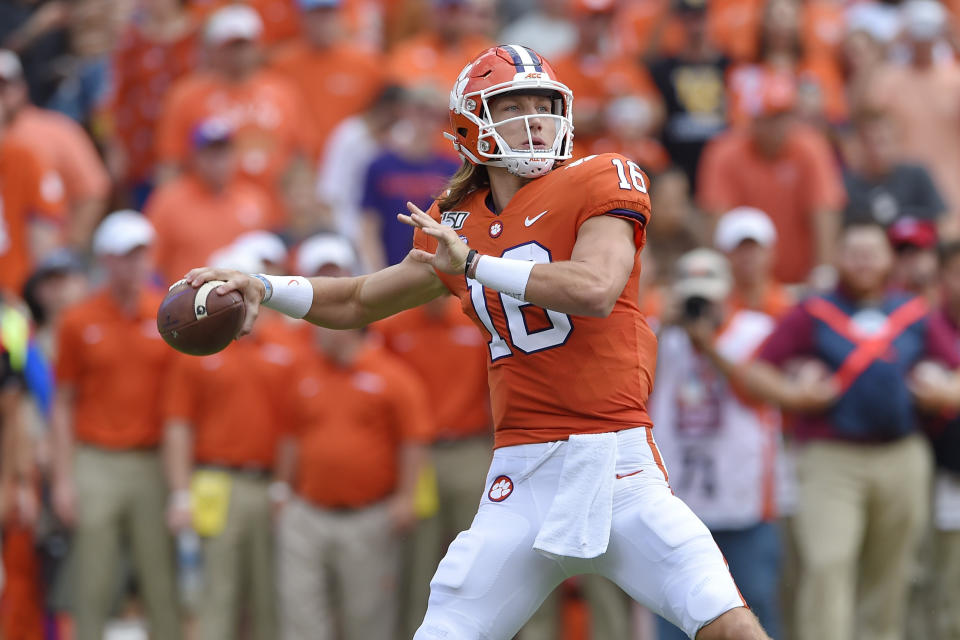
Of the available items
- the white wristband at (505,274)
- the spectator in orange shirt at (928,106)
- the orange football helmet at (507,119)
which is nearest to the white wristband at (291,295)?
the orange football helmet at (507,119)

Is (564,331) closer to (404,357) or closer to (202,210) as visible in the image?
(404,357)

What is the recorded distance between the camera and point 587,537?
420 centimetres

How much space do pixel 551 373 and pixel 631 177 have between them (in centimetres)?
63

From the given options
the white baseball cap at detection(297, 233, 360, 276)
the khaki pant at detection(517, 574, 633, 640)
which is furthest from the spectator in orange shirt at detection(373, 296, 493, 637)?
the khaki pant at detection(517, 574, 633, 640)

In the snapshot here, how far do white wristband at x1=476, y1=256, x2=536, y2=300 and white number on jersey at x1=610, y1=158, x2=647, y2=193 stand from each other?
390 mm

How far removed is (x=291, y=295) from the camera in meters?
4.66

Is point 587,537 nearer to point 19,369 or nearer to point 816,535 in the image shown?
point 816,535

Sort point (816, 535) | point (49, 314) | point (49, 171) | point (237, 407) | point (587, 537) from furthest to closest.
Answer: point (49, 171) < point (49, 314) < point (237, 407) < point (816, 535) < point (587, 537)

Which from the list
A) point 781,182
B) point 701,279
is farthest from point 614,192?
point 781,182

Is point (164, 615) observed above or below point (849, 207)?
below

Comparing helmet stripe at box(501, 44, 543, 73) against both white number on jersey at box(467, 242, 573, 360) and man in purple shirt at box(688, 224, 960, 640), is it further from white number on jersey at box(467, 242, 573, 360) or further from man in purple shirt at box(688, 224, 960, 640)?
man in purple shirt at box(688, 224, 960, 640)

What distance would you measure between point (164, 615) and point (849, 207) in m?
4.61

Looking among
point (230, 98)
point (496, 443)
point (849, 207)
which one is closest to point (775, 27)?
point (849, 207)

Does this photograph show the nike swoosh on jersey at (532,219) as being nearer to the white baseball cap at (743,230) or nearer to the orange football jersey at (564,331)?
the orange football jersey at (564,331)
